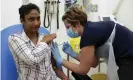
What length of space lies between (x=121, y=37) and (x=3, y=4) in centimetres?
121

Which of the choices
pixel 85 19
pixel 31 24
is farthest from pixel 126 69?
pixel 31 24

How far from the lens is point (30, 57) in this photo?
1604mm

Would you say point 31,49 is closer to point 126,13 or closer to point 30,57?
point 30,57

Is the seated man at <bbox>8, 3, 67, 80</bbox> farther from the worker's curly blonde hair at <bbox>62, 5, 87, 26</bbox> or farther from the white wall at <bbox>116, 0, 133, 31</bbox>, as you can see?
the white wall at <bbox>116, 0, 133, 31</bbox>

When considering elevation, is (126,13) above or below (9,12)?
below

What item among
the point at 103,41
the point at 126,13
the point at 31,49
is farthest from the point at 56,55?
the point at 126,13

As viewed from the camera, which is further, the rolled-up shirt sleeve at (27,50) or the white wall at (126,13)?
the white wall at (126,13)

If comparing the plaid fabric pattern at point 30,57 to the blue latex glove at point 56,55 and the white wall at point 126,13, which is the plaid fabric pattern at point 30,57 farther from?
the white wall at point 126,13

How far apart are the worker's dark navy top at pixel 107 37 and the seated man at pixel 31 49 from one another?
0.30 meters

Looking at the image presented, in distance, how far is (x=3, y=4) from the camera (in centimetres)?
221

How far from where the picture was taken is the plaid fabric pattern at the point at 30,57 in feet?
5.33

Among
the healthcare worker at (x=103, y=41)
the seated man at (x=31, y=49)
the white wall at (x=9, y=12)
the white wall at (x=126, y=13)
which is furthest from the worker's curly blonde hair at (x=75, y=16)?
the white wall at (x=126, y=13)

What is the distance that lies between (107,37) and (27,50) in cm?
63

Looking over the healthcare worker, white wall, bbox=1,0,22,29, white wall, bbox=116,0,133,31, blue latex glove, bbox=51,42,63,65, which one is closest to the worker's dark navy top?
the healthcare worker
